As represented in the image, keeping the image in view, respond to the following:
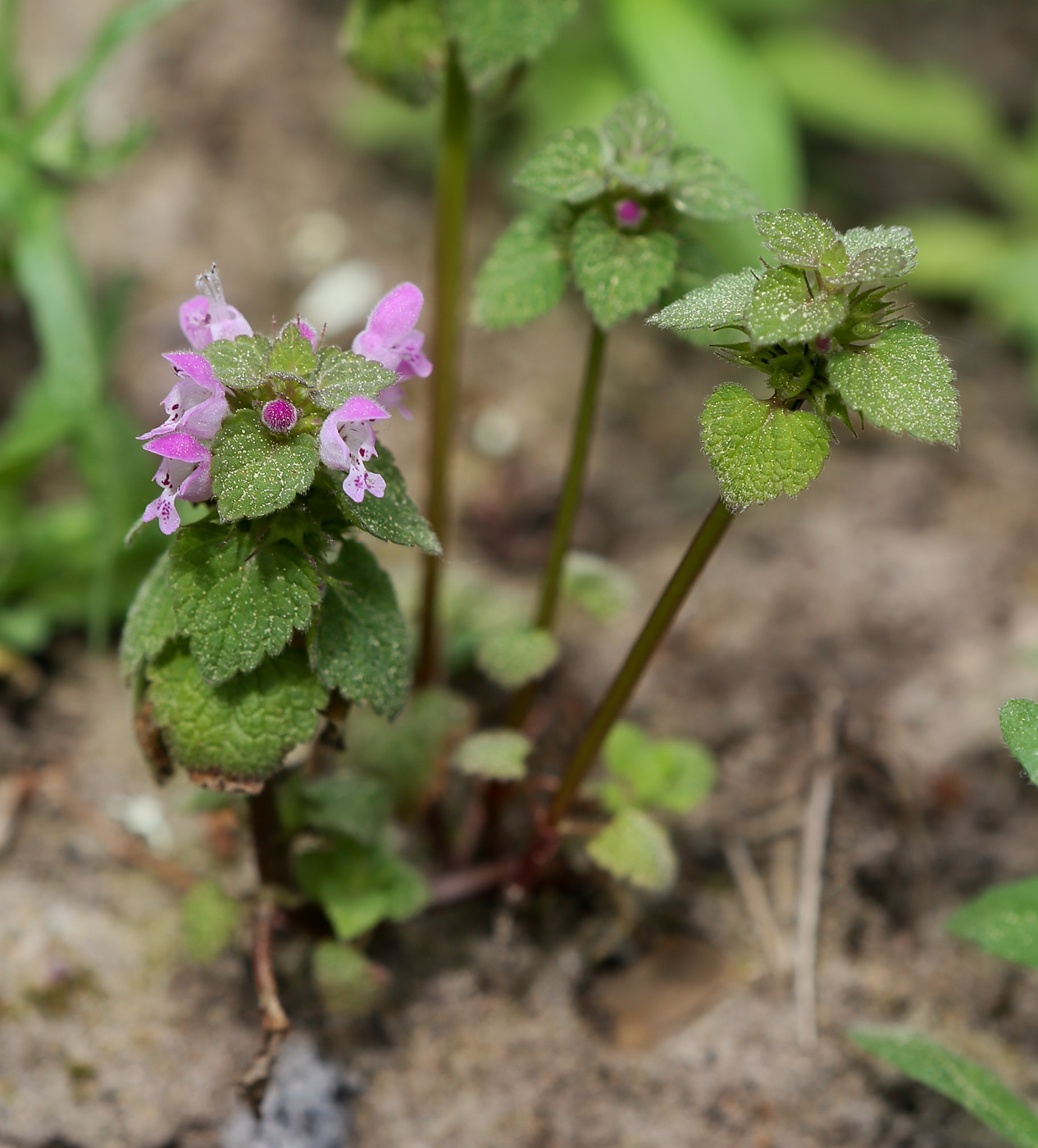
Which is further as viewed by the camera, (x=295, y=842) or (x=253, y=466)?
(x=295, y=842)

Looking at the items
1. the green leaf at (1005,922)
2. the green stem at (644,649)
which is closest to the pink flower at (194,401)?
the green stem at (644,649)

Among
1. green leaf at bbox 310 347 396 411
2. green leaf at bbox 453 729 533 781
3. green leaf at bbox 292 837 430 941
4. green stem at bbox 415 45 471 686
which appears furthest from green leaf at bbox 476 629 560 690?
green leaf at bbox 310 347 396 411

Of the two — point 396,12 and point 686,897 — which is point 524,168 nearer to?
point 396,12

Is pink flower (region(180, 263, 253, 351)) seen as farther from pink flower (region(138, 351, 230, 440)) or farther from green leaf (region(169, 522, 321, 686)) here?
green leaf (region(169, 522, 321, 686))

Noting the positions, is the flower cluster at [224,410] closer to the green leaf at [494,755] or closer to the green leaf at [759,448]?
the green leaf at [759,448]

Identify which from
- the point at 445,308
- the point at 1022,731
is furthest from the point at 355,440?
the point at 1022,731

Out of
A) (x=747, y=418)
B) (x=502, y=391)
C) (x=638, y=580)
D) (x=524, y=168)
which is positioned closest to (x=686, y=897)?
(x=638, y=580)
